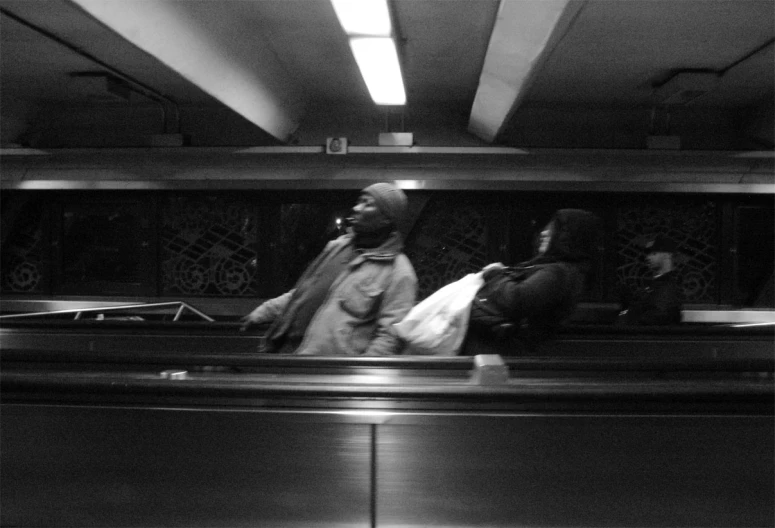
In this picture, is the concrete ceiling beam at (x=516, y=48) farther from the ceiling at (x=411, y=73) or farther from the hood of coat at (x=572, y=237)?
the hood of coat at (x=572, y=237)

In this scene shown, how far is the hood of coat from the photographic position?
9.64 ft

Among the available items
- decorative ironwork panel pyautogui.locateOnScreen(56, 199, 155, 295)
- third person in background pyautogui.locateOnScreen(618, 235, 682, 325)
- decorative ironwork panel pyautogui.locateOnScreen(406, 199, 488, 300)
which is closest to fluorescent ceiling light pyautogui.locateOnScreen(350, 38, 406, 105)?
decorative ironwork panel pyautogui.locateOnScreen(406, 199, 488, 300)

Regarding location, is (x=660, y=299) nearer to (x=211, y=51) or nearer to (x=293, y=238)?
(x=211, y=51)

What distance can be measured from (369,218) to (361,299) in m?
0.36

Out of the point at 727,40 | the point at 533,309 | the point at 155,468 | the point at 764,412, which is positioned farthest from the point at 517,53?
the point at 155,468

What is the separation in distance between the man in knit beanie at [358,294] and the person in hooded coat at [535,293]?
0.37m

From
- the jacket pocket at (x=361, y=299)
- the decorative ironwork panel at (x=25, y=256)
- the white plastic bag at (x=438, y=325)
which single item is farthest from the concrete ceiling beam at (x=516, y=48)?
the decorative ironwork panel at (x=25, y=256)

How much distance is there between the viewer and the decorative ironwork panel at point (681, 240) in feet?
24.0

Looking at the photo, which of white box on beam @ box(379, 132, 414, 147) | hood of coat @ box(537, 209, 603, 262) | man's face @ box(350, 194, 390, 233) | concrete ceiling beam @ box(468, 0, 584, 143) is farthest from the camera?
white box on beam @ box(379, 132, 414, 147)

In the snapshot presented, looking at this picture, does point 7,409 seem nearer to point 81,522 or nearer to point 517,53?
point 81,522

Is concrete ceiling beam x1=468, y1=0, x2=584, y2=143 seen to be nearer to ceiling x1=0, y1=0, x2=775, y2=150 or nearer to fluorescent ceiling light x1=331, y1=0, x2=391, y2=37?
ceiling x1=0, y1=0, x2=775, y2=150

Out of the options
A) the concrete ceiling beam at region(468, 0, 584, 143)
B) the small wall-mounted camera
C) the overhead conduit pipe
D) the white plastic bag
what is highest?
the overhead conduit pipe

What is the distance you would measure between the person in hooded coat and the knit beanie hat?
0.51 meters

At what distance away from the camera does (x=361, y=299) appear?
2.67 m
